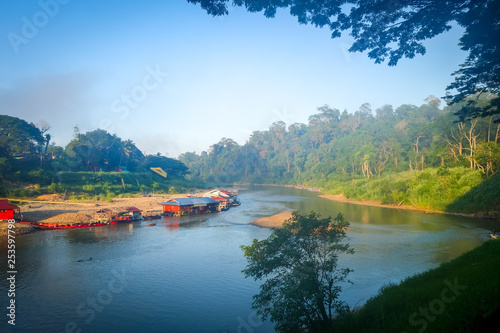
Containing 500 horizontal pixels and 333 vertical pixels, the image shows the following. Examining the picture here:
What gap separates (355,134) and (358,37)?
105240 millimetres

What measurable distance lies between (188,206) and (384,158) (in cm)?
5631

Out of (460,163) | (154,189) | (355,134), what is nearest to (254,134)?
(355,134)

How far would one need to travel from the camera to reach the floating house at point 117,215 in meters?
35.9

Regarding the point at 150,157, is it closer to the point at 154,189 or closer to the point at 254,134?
the point at 154,189

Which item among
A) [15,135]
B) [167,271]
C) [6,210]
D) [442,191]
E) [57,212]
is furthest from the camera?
[15,135]

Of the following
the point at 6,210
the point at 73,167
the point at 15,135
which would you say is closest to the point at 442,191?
the point at 6,210

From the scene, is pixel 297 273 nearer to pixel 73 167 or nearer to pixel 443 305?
pixel 443 305

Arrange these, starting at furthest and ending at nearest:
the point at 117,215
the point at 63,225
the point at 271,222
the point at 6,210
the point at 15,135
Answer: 1. the point at 15,135
2. the point at 117,215
3. the point at 271,222
4. the point at 63,225
5. the point at 6,210

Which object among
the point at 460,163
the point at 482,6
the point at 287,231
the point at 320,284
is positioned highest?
the point at 482,6

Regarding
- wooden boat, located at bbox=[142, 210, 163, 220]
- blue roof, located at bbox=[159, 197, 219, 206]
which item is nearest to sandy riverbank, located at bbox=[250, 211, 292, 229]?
blue roof, located at bbox=[159, 197, 219, 206]

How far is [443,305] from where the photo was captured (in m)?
8.05

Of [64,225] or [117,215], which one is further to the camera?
[117,215]

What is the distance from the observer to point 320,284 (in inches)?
394

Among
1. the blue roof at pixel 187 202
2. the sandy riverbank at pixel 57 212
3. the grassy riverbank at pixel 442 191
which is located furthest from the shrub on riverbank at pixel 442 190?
the sandy riverbank at pixel 57 212
